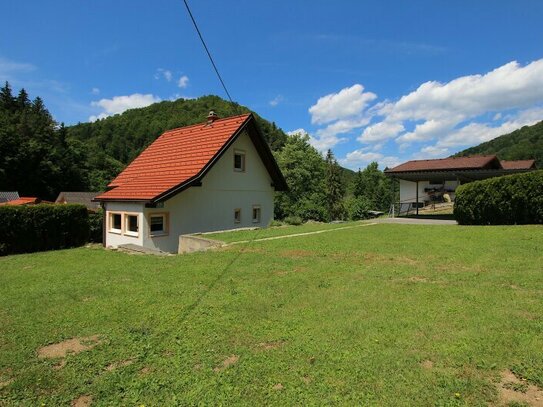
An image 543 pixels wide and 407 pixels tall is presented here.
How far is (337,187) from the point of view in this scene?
75.6 metres

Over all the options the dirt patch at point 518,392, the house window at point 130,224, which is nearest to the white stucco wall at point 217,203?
the house window at point 130,224

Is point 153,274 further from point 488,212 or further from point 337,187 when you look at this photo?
point 337,187

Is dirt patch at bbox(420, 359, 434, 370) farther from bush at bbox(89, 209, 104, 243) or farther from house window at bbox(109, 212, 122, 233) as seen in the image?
bush at bbox(89, 209, 104, 243)

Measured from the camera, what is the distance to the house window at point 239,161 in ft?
68.1

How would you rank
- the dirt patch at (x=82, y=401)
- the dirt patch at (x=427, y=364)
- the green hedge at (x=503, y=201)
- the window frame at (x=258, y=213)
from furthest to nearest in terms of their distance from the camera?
1. the window frame at (x=258, y=213)
2. the green hedge at (x=503, y=201)
3. the dirt patch at (x=427, y=364)
4. the dirt patch at (x=82, y=401)

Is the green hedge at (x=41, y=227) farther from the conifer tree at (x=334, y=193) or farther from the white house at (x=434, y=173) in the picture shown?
the conifer tree at (x=334, y=193)

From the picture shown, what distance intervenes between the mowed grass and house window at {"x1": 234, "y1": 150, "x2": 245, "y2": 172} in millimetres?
12156

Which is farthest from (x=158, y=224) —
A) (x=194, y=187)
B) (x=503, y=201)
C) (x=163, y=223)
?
(x=503, y=201)

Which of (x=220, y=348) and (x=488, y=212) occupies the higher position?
(x=488, y=212)

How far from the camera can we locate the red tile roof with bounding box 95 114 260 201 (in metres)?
17.9

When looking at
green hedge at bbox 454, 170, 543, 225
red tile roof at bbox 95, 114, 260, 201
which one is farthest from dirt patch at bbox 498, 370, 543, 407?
red tile roof at bbox 95, 114, 260, 201

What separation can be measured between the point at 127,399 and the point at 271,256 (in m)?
6.75

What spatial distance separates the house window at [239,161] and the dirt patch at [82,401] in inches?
687

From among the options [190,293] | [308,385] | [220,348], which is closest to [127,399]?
[220,348]
